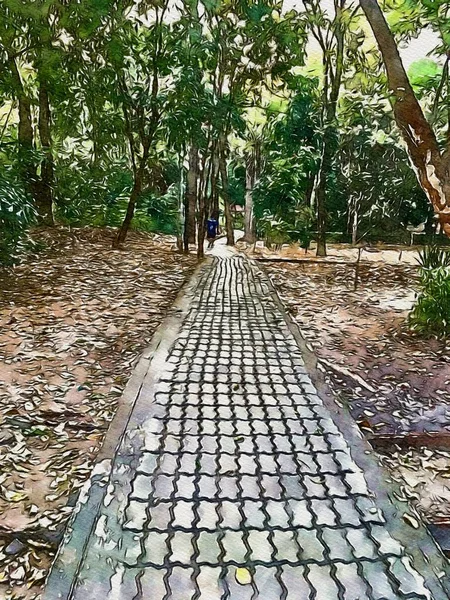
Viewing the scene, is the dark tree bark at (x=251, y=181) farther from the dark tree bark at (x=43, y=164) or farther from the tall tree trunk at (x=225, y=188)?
the dark tree bark at (x=43, y=164)

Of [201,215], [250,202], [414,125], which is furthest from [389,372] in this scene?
[250,202]

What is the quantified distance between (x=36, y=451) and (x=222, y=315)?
2612 mm

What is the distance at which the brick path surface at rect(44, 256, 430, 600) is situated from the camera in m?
1.63

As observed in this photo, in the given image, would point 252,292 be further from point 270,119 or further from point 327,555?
point 270,119

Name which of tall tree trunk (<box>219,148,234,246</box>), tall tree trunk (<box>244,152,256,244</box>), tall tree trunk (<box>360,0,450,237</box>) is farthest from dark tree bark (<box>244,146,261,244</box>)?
tall tree trunk (<box>360,0,450,237</box>)

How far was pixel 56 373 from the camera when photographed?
343 cm

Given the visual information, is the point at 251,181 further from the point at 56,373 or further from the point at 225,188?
the point at 56,373

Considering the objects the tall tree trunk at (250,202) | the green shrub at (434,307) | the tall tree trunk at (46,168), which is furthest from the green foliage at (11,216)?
the tall tree trunk at (250,202)

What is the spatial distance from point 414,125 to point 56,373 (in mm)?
2901

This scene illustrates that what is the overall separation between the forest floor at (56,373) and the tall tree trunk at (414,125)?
7.57 feet

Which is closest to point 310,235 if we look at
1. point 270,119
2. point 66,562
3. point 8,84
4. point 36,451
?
point 270,119

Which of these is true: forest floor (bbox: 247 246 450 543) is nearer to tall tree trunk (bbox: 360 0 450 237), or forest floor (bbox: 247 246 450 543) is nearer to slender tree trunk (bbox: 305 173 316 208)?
tall tree trunk (bbox: 360 0 450 237)

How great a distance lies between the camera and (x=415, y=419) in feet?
9.90

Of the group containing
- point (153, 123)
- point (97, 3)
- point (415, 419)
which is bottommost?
point (415, 419)
